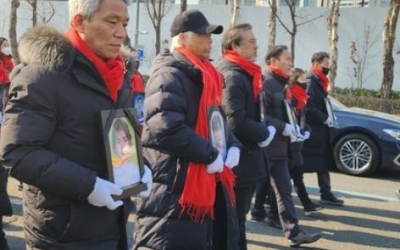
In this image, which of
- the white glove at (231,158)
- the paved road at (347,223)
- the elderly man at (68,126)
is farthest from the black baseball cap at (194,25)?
the paved road at (347,223)

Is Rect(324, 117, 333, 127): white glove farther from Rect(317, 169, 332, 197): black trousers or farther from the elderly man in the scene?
the elderly man

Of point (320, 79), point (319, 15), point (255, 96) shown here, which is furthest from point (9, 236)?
point (319, 15)

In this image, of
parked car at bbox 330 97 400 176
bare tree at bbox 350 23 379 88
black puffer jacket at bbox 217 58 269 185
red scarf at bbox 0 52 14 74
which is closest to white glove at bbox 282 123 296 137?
black puffer jacket at bbox 217 58 269 185

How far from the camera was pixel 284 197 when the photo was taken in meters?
5.41

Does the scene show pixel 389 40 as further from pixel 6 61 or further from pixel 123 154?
pixel 123 154

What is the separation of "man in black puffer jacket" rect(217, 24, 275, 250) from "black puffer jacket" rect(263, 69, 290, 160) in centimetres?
86

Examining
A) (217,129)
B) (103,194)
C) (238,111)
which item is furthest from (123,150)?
(238,111)

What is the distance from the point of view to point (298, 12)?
26.1 meters

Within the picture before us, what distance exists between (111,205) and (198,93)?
4.14 feet

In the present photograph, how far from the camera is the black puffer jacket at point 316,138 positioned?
7.09m

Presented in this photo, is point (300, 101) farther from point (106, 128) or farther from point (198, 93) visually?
→ point (106, 128)

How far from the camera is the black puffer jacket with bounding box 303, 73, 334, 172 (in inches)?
279

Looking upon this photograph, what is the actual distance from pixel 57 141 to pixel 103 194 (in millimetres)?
286

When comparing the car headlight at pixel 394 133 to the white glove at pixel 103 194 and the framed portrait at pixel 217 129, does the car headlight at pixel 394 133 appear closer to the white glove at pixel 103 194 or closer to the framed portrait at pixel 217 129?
the framed portrait at pixel 217 129
